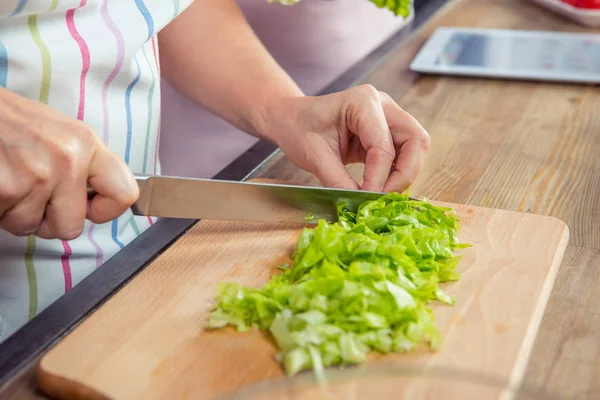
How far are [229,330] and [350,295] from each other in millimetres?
143

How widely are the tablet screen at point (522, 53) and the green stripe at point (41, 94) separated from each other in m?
0.92

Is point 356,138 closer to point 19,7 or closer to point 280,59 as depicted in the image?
point 19,7

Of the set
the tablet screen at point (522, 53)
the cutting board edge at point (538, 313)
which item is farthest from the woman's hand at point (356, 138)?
the tablet screen at point (522, 53)

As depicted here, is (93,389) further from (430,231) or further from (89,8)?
(89,8)

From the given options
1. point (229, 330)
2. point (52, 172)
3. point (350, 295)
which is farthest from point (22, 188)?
point (350, 295)

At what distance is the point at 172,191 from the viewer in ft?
3.34

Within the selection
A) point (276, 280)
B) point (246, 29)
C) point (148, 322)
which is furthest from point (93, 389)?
point (246, 29)

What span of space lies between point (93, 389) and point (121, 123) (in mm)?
598

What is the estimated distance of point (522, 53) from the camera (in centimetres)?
183

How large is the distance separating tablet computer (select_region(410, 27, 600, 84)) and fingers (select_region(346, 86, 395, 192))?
0.58 meters

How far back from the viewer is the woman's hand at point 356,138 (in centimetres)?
117

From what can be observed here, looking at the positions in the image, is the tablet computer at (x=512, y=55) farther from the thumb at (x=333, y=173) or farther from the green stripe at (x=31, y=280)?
the green stripe at (x=31, y=280)

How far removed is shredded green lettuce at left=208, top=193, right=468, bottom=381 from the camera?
81 centimetres

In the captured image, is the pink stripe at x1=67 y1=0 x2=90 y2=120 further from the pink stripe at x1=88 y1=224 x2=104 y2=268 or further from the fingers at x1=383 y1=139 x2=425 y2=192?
the fingers at x1=383 y1=139 x2=425 y2=192
